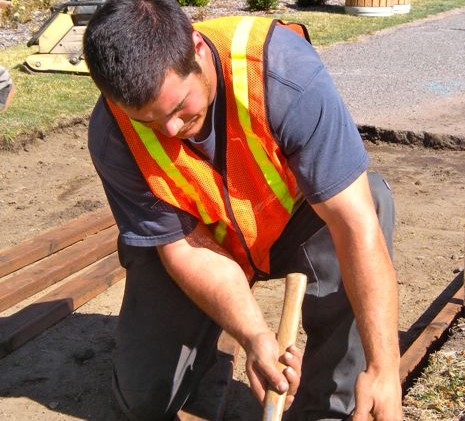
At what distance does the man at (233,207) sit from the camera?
2.45 m

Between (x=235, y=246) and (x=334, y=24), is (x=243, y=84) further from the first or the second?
(x=334, y=24)

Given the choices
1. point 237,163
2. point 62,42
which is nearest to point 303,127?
point 237,163

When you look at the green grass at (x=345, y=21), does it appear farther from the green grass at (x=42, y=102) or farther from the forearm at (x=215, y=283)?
the forearm at (x=215, y=283)

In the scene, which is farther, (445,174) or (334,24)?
(334,24)

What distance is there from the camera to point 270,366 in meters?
2.54

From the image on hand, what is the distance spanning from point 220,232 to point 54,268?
1.59 meters

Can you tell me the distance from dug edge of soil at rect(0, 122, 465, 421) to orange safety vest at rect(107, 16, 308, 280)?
85 cm

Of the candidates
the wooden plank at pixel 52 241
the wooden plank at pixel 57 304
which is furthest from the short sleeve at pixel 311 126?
the wooden plank at pixel 52 241

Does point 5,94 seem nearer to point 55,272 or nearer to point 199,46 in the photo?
point 55,272

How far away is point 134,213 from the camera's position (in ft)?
9.95

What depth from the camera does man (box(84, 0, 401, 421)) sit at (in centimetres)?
245

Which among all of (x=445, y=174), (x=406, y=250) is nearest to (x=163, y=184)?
(x=406, y=250)

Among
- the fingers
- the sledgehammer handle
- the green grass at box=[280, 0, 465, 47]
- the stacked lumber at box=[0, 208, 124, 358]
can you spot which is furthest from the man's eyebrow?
the green grass at box=[280, 0, 465, 47]

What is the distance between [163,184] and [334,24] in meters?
10.9
